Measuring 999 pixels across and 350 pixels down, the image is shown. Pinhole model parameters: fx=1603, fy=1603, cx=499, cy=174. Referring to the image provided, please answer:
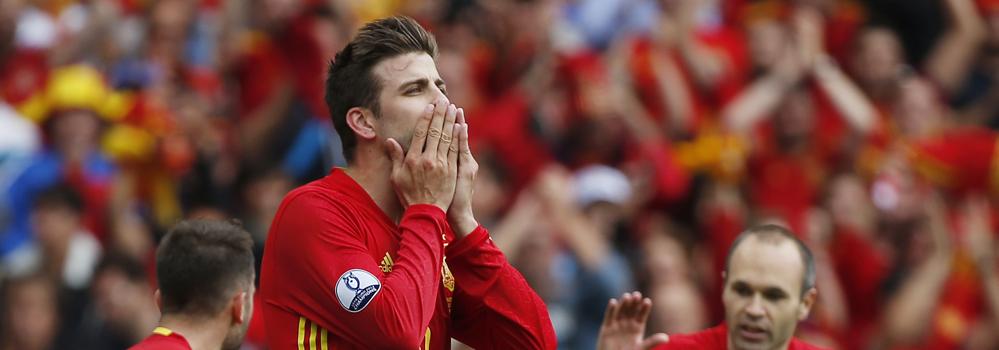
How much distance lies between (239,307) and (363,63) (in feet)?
3.06

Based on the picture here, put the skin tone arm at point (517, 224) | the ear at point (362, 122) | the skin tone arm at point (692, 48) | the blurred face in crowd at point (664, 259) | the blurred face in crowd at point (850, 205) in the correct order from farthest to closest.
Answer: the skin tone arm at point (692, 48) → the blurred face in crowd at point (850, 205) → the skin tone arm at point (517, 224) → the blurred face in crowd at point (664, 259) → the ear at point (362, 122)

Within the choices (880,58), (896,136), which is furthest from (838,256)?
(880,58)

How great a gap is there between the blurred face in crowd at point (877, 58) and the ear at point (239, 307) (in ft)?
25.2

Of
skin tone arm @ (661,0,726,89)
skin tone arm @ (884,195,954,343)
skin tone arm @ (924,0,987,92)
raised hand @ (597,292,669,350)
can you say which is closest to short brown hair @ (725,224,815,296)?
raised hand @ (597,292,669,350)

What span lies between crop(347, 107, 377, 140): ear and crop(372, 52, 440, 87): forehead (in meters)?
0.12

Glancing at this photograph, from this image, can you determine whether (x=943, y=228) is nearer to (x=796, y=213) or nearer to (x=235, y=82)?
(x=796, y=213)

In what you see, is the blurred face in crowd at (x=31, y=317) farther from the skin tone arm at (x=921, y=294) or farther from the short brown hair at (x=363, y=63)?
the skin tone arm at (x=921, y=294)

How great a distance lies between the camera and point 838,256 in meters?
10.5

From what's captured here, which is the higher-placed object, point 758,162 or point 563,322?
point 758,162

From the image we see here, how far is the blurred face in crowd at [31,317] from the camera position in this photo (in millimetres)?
9484

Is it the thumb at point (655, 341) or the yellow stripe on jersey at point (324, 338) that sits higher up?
the thumb at point (655, 341)

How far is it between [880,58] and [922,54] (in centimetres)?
65

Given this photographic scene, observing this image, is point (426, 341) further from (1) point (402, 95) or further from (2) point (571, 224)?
(2) point (571, 224)

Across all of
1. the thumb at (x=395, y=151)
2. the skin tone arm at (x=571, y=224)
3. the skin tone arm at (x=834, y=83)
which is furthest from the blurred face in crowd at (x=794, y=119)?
the thumb at (x=395, y=151)
